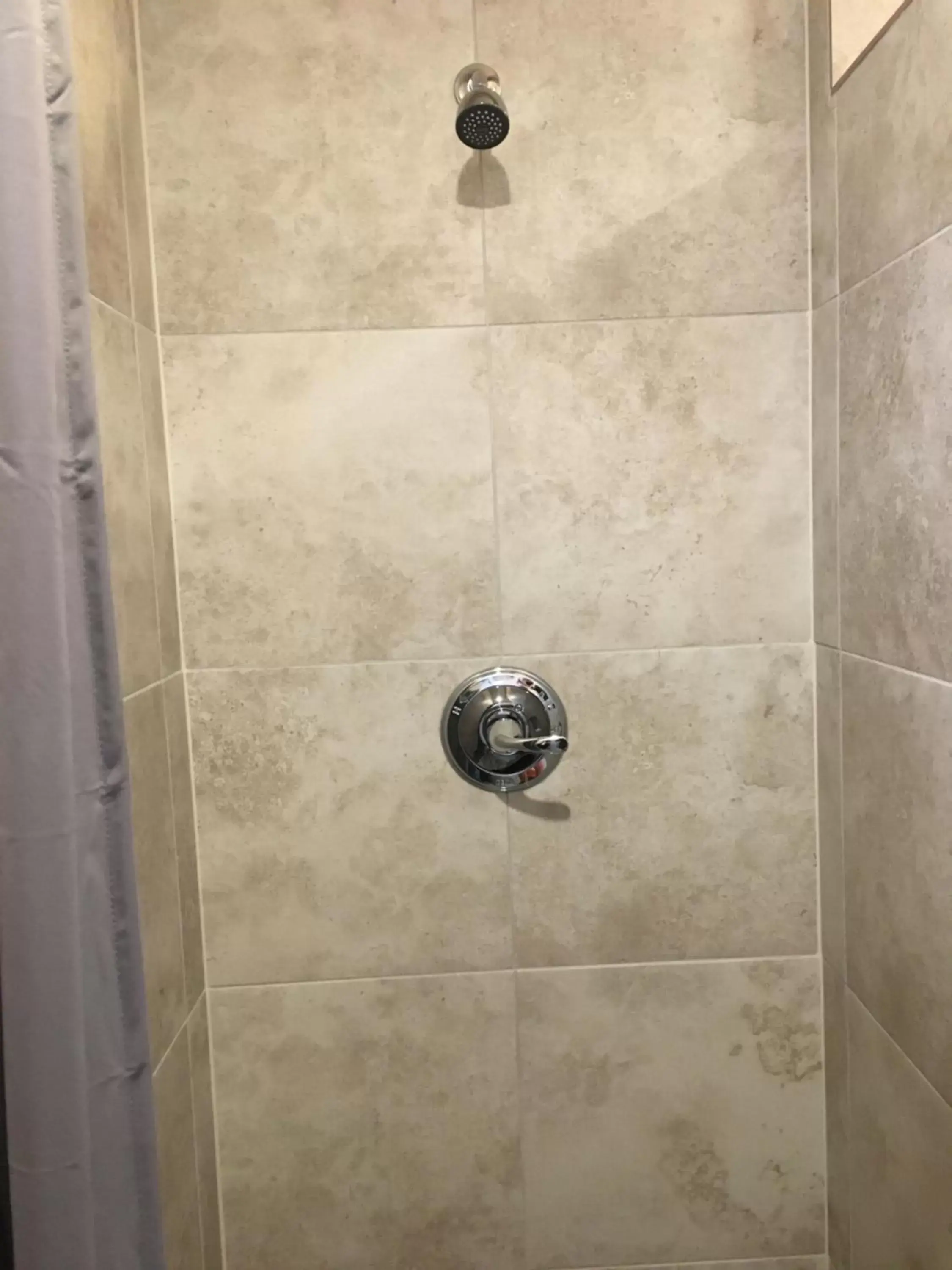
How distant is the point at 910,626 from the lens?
0.95 m

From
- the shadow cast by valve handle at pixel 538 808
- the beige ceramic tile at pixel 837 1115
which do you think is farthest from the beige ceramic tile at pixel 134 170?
the beige ceramic tile at pixel 837 1115

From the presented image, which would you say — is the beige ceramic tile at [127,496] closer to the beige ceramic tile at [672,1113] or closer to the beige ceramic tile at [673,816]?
the beige ceramic tile at [673,816]

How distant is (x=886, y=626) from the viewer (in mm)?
998

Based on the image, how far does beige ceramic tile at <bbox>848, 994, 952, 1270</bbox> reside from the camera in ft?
3.08

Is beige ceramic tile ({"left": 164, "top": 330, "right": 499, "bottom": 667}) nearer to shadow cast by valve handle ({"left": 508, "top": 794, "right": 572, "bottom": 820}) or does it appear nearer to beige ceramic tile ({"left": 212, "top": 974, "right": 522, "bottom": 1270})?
shadow cast by valve handle ({"left": 508, "top": 794, "right": 572, "bottom": 820})

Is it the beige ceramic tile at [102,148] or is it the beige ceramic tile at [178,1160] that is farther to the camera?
the beige ceramic tile at [178,1160]

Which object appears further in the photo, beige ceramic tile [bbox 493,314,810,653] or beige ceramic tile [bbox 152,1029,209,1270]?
beige ceramic tile [bbox 493,314,810,653]

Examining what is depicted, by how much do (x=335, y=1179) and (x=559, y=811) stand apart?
588mm

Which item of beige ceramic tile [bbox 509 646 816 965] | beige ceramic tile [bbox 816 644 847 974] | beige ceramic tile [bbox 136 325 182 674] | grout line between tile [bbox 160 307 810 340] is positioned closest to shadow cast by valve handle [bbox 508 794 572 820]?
beige ceramic tile [bbox 509 646 816 965]

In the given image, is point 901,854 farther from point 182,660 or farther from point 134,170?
point 134,170

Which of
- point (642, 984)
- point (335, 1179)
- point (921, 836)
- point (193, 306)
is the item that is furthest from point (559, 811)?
point (193, 306)

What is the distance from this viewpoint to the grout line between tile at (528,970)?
1211mm

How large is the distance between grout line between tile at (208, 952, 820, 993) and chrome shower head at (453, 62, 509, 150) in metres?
1.02

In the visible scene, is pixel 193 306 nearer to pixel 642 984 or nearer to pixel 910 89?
pixel 910 89
